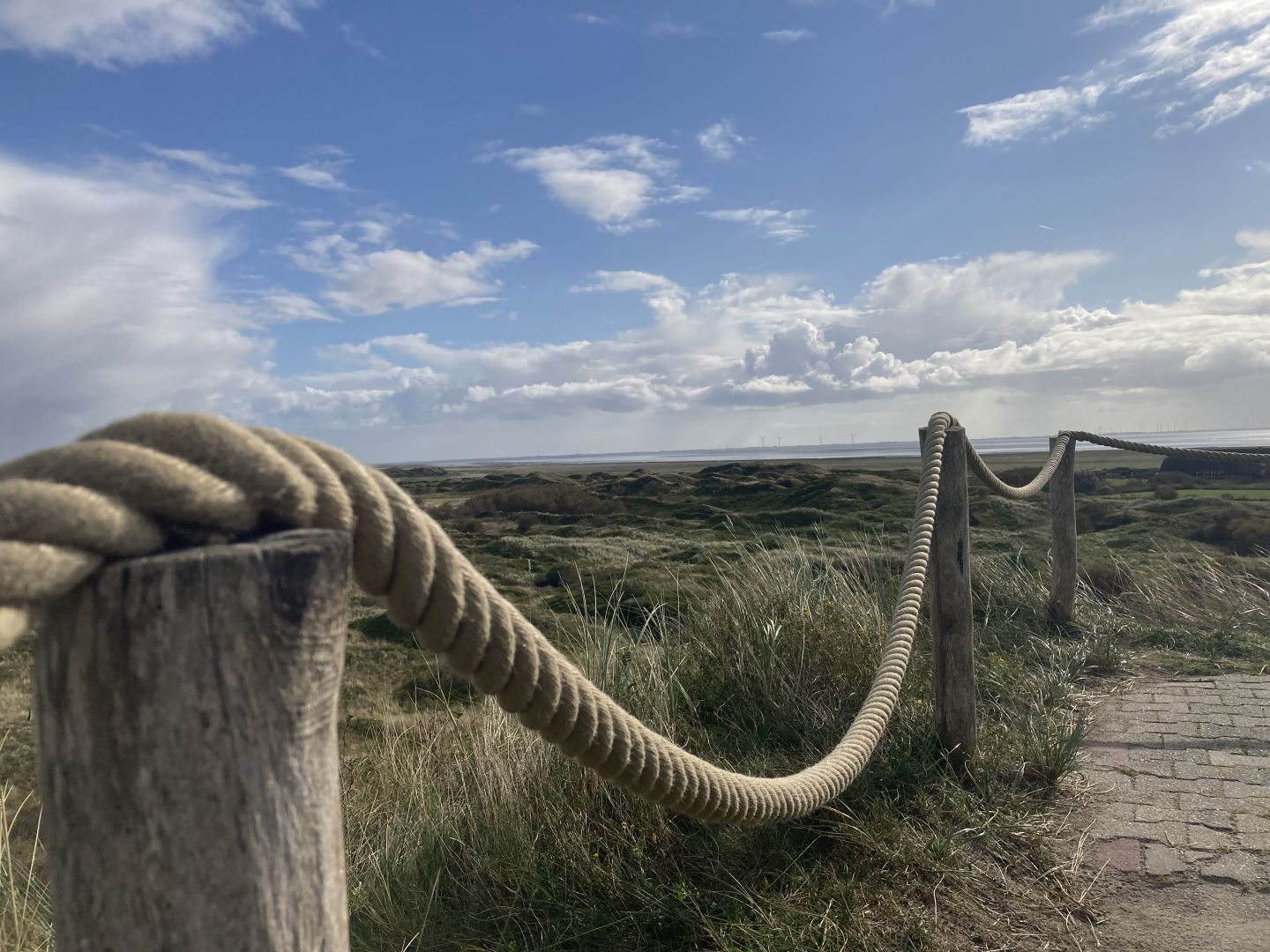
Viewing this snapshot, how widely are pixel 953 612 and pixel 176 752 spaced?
3341mm

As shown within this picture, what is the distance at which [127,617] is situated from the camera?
0.93 meters

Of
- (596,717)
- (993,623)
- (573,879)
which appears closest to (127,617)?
(596,717)

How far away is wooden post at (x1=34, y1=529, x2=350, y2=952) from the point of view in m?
0.92

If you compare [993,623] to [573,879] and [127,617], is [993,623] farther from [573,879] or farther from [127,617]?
[127,617]

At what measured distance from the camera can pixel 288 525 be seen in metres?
1.10

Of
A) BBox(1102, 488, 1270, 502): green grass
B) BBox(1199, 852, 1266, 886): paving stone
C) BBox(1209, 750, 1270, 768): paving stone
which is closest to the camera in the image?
BBox(1199, 852, 1266, 886): paving stone

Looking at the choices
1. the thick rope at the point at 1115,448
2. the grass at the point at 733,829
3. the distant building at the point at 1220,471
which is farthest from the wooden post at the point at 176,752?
the distant building at the point at 1220,471

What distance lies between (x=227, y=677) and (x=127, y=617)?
0.12 metres

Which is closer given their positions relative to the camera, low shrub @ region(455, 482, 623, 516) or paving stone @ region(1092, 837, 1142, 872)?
paving stone @ region(1092, 837, 1142, 872)

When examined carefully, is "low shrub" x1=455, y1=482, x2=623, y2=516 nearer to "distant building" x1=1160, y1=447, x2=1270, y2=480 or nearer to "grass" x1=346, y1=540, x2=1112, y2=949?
"distant building" x1=1160, y1=447, x2=1270, y2=480

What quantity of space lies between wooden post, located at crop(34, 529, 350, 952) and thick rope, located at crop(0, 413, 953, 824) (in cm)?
7

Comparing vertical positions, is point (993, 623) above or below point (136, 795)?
below

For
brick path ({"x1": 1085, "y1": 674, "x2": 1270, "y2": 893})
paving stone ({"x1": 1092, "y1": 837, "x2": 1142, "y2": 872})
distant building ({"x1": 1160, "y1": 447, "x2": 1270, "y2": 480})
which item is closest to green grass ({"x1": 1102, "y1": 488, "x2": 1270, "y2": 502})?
distant building ({"x1": 1160, "y1": 447, "x2": 1270, "y2": 480})

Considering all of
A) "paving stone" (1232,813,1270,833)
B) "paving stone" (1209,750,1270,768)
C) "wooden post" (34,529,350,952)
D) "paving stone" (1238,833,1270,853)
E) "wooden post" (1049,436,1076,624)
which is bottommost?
"paving stone" (1238,833,1270,853)
